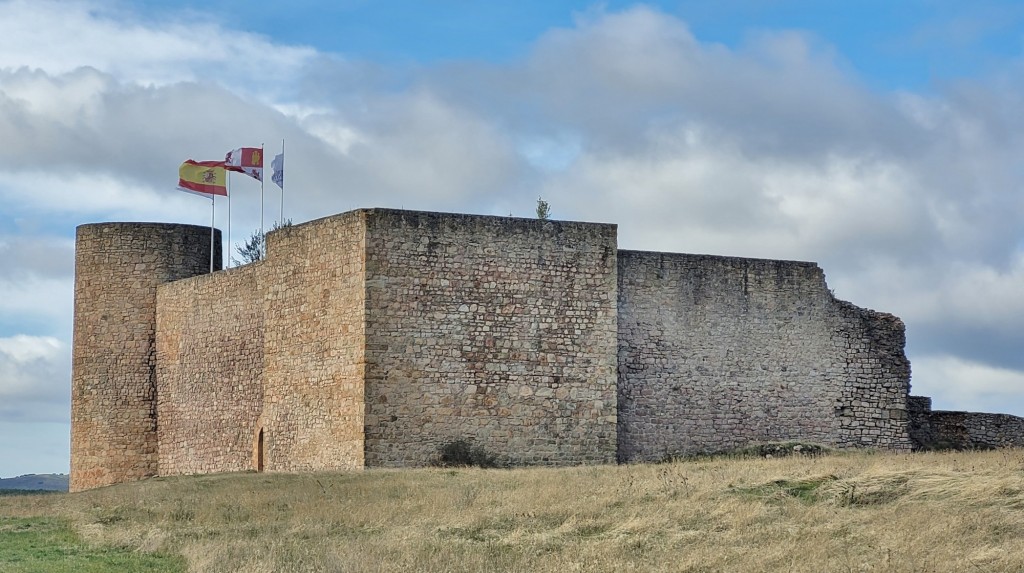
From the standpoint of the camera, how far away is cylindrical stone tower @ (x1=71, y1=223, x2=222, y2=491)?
3450cm

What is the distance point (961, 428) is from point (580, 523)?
52.6 feet

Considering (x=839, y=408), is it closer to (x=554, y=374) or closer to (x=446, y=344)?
(x=554, y=374)

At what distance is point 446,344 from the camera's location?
26672 mm

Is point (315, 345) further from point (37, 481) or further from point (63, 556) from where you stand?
point (37, 481)

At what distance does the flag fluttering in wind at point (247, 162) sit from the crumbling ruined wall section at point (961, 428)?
14.7 m

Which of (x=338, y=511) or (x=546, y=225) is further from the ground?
(x=546, y=225)

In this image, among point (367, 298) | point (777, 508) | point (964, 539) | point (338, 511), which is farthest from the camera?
point (367, 298)

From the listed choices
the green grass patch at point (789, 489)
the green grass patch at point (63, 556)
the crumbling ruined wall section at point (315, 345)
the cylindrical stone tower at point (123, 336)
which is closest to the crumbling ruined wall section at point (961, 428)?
the crumbling ruined wall section at point (315, 345)

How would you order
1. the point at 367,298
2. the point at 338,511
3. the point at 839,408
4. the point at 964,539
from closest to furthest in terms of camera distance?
the point at 964,539 → the point at 338,511 → the point at 367,298 → the point at 839,408

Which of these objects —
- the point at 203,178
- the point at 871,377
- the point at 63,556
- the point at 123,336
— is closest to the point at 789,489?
the point at 63,556

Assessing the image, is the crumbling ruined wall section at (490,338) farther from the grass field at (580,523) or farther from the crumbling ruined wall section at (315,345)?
the grass field at (580,523)

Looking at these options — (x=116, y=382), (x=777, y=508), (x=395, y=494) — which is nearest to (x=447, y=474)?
(x=395, y=494)

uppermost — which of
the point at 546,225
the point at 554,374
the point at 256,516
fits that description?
the point at 546,225

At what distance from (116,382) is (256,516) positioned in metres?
15.2
